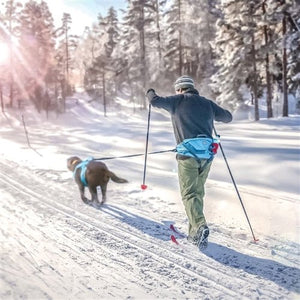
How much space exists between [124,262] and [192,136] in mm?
1822

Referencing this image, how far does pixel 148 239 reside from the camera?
488cm

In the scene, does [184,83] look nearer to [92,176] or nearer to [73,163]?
[92,176]

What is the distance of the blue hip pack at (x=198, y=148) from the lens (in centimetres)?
459

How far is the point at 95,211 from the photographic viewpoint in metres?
6.21

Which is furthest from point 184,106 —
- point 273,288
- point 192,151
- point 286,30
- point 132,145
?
point 286,30

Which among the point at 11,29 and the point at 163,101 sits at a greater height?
the point at 11,29

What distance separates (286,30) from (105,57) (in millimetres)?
25878

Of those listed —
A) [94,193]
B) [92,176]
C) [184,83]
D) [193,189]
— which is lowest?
[94,193]

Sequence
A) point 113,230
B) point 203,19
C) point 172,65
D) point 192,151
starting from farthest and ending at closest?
point 172,65, point 203,19, point 113,230, point 192,151

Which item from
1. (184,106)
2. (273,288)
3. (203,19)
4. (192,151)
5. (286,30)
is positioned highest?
(203,19)

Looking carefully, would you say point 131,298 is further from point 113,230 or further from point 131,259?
point 113,230

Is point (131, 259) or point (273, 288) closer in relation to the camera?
point (273, 288)

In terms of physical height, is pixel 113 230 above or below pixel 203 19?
below

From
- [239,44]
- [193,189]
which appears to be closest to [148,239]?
[193,189]
